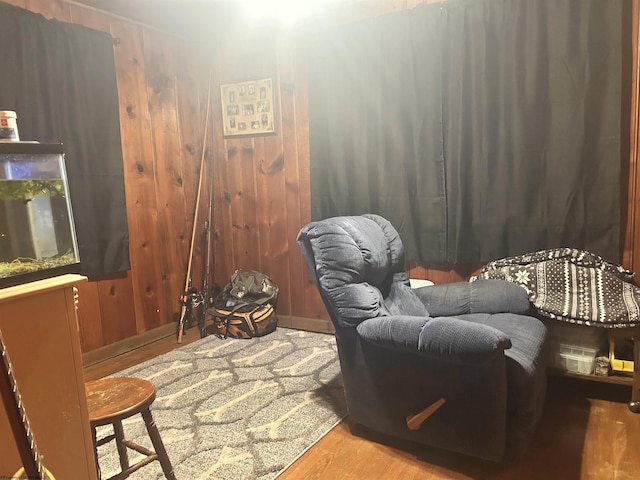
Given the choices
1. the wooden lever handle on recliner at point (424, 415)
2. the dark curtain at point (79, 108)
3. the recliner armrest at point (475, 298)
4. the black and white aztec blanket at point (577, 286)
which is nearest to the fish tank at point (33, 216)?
the wooden lever handle on recliner at point (424, 415)

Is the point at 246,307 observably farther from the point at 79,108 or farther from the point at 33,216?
the point at 33,216

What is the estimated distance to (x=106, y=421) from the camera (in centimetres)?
150

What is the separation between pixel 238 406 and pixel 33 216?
1516mm

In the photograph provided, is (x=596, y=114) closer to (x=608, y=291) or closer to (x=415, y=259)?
(x=608, y=291)

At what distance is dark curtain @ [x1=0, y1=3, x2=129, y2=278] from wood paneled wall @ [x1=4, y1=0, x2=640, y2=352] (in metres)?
0.12

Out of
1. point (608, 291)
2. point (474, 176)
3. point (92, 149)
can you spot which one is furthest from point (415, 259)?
point (92, 149)

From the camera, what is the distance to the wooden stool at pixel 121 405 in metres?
1.52

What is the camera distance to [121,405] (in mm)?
1557

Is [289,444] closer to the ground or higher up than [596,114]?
closer to the ground

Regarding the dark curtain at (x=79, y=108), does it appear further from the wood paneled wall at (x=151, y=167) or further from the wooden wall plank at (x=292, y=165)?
the wooden wall plank at (x=292, y=165)

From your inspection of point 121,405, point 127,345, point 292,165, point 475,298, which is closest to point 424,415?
point 475,298

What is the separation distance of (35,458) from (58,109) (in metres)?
2.51

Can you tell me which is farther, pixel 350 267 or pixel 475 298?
pixel 475 298

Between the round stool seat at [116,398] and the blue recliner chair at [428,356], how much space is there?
2.74 feet
